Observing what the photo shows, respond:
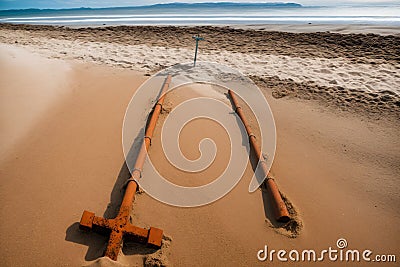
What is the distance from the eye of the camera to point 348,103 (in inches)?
236

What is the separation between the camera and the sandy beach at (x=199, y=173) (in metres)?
2.68

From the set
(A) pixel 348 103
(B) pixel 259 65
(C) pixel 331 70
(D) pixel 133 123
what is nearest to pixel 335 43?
(C) pixel 331 70

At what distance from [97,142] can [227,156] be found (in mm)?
2426
